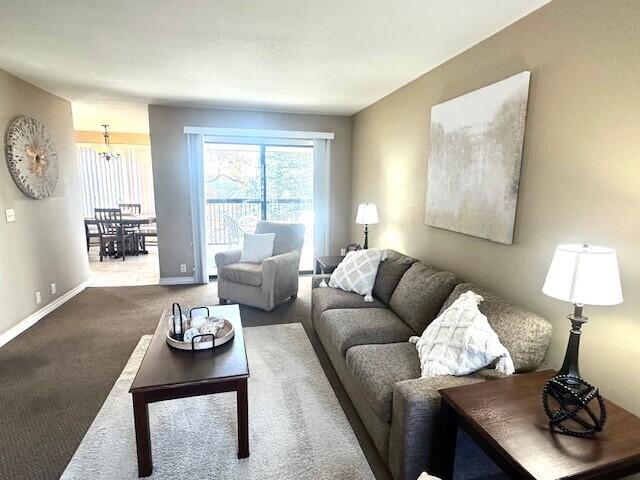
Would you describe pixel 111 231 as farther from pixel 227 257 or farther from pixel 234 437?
pixel 234 437

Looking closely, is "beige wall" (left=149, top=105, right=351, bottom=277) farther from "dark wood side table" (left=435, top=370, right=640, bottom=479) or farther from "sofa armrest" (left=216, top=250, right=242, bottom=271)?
"dark wood side table" (left=435, top=370, right=640, bottom=479)

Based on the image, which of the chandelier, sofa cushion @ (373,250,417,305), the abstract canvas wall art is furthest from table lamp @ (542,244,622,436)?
the chandelier

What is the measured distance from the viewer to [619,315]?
1589 mm

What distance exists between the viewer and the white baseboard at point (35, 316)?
10.3ft

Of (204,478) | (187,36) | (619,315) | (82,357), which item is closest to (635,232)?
(619,315)

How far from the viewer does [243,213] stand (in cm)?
537

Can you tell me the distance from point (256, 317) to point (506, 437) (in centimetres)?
287

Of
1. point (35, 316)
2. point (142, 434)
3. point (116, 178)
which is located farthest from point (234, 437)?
point (116, 178)

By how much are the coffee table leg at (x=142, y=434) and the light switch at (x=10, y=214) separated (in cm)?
263

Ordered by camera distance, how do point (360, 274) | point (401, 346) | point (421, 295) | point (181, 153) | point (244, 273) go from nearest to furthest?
point (401, 346) < point (421, 295) < point (360, 274) < point (244, 273) < point (181, 153)

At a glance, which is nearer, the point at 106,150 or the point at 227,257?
the point at 227,257

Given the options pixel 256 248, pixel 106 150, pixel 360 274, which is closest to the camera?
pixel 360 274

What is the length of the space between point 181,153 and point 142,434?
3.76 m

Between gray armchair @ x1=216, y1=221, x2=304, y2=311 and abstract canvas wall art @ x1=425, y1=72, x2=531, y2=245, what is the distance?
1.76 metres
